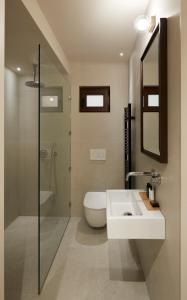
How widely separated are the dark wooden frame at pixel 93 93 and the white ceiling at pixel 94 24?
1.56ft

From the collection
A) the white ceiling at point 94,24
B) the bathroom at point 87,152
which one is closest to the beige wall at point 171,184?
the bathroom at point 87,152

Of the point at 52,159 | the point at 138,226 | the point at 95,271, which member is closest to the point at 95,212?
the point at 95,271

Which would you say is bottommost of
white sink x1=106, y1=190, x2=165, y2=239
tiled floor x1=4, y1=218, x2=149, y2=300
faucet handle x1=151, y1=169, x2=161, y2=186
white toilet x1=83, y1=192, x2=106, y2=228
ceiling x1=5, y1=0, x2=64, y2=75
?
tiled floor x1=4, y1=218, x2=149, y2=300

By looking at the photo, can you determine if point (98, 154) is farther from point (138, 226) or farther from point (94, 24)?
point (138, 226)

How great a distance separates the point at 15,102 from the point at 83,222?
2.11m

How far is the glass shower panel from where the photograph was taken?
211 centimetres

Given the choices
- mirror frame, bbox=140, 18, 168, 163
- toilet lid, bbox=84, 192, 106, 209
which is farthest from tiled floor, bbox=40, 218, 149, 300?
mirror frame, bbox=140, 18, 168, 163

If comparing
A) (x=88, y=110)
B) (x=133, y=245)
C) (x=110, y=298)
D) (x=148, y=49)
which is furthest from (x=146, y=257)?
(x=88, y=110)

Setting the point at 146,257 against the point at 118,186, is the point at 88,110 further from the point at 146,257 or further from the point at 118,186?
the point at 146,257

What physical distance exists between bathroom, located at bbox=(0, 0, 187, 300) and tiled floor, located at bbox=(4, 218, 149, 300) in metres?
0.01

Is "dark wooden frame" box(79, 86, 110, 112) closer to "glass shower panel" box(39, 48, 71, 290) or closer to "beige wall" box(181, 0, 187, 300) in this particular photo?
"glass shower panel" box(39, 48, 71, 290)

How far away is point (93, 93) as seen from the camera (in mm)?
3502

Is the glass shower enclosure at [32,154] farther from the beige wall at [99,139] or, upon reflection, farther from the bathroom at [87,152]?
the beige wall at [99,139]

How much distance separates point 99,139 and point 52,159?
114cm
